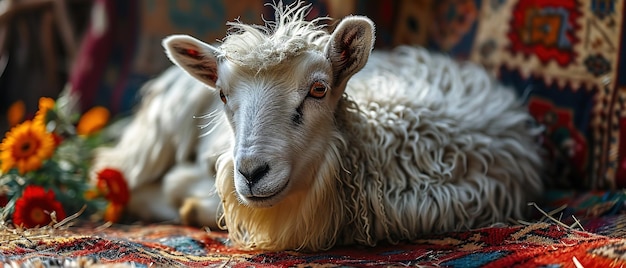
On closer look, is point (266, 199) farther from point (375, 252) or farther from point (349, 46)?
point (349, 46)

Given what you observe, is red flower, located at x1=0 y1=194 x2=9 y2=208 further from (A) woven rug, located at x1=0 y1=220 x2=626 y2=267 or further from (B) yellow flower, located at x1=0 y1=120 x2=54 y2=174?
(A) woven rug, located at x1=0 y1=220 x2=626 y2=267

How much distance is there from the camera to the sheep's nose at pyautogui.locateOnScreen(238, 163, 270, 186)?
2346 mm

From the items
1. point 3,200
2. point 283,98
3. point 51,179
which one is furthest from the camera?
point 51,179

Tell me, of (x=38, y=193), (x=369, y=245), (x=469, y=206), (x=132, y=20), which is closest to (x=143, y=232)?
(x=38, y=193)

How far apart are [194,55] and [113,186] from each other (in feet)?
3.46

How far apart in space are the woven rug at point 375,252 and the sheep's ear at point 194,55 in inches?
26.3

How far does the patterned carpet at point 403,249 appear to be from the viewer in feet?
7.18

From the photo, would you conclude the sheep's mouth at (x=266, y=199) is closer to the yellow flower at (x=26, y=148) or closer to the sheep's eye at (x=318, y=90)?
the sheep's eye at (x=318, y=90)

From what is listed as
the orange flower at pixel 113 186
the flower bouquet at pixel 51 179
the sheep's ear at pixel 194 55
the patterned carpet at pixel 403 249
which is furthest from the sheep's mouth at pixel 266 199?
the orange flower at pixel 113 186

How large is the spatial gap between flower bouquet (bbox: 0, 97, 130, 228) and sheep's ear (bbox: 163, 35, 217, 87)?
0.77m

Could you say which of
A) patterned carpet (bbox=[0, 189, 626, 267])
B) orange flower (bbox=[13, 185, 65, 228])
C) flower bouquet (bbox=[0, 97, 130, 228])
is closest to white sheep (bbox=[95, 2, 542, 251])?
patterned carpet (bbox=[0, 189, 626, 267])

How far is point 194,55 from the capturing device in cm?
274

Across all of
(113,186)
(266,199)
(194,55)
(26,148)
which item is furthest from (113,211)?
(266,199)

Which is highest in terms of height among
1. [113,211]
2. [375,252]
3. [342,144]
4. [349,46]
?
[349,46]
